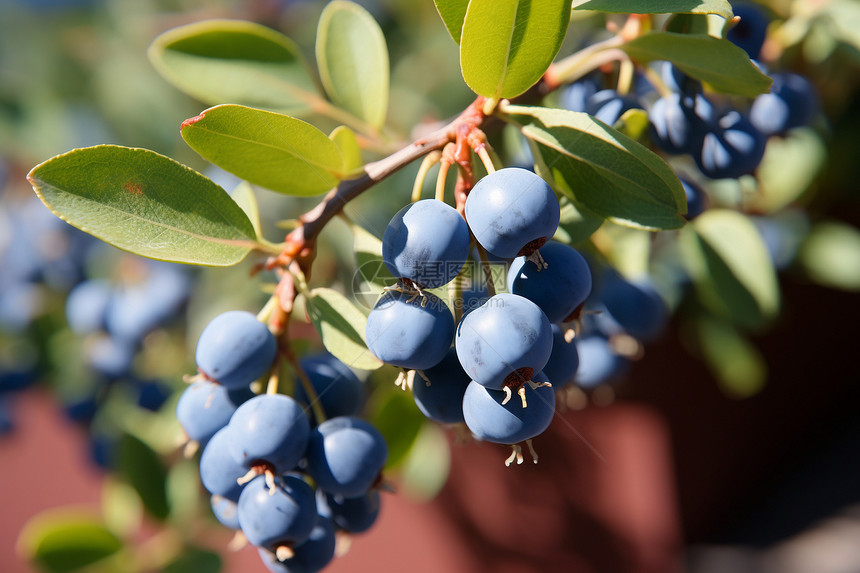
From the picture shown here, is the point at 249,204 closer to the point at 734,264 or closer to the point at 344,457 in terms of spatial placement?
the point at 344,457

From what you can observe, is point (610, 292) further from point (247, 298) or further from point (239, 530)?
point (247, 298)

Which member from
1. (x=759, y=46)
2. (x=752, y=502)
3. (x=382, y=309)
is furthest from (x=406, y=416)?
(x=752, y=502)

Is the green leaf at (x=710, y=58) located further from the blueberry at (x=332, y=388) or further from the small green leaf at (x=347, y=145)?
the blueberry at (x=332, y=388)

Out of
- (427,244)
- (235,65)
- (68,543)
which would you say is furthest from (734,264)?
(68,543)

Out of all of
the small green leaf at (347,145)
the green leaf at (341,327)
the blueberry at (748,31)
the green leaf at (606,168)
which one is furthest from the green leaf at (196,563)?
the blueberry at (748,31)

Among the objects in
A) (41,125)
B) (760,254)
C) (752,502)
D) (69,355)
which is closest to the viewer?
(760,254)

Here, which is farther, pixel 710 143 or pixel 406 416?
pixel 406 416

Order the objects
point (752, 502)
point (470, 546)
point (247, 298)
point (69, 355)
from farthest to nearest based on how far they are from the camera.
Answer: point (752, 502), point (470, 546), point (69, 355), point (247, 298)
